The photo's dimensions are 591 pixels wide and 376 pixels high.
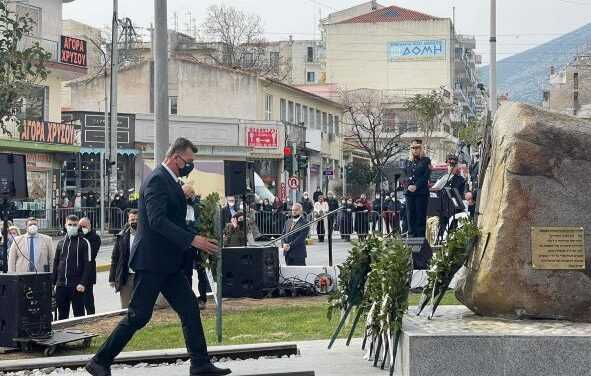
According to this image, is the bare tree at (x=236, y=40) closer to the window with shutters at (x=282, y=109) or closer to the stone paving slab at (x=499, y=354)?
the window with shutters at (x=282, y=109)

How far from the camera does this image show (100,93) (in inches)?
2334

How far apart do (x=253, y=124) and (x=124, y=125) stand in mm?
7798

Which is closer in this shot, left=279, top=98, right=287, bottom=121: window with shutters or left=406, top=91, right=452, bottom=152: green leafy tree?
left=279, top=98, right=287, bottom=121: window with shutters

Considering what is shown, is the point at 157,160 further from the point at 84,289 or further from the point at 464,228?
the point at 464,228

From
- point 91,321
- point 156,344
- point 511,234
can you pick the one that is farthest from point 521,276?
point 91,321

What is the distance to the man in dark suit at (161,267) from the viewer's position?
28.1 ft

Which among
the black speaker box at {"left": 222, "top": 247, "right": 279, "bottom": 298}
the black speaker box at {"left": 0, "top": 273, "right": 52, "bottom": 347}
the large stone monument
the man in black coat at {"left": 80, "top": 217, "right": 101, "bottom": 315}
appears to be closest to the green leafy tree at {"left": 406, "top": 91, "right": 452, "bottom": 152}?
the black speaker box at {"left": 222, "top": 247, "right": 279, "bottom": 298}

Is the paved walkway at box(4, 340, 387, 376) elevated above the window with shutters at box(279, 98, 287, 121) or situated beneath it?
situated beneath

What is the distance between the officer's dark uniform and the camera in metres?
16.0

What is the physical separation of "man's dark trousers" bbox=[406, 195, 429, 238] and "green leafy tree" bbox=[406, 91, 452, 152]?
50.8 metres

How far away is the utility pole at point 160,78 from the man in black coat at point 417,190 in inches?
144

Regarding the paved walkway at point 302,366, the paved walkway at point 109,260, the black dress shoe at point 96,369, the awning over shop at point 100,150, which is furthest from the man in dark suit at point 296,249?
the awning over shop at point 100,150

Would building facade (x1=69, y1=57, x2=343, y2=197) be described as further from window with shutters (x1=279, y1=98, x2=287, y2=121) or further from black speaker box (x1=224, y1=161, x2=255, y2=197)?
black speaker box (x1=224, y1=161, x2=255, y2=197)

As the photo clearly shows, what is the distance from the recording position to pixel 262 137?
56938 mm
